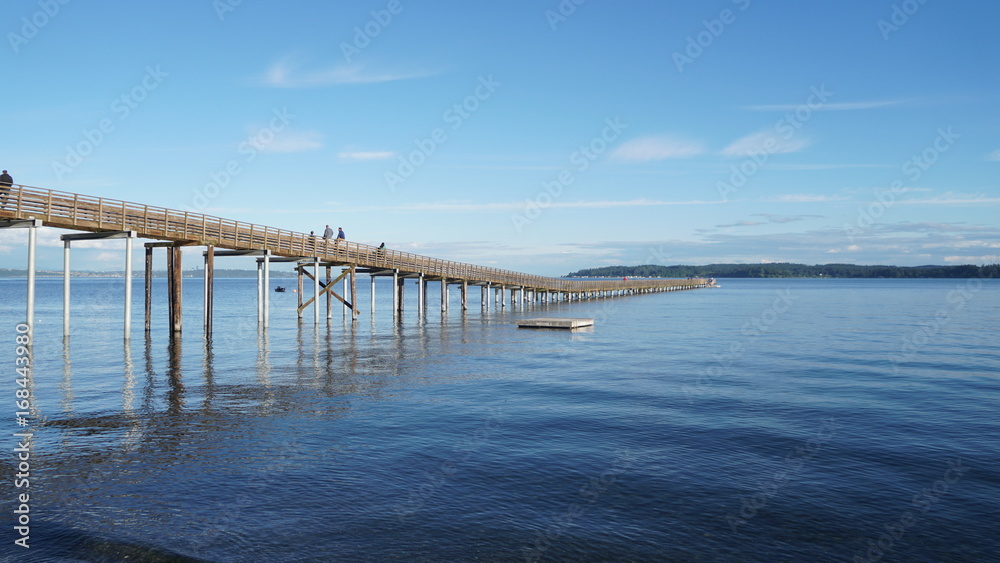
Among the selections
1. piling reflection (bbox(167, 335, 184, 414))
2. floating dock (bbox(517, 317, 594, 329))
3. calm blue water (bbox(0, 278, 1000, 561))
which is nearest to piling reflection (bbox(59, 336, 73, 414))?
calm blue water (bbox(0, 278, 1000, 561))

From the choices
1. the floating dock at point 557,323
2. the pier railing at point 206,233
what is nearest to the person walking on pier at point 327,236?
the pier railing at point 206,233

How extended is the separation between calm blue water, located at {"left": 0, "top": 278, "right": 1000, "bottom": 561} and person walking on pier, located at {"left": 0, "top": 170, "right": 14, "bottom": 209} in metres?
6.39

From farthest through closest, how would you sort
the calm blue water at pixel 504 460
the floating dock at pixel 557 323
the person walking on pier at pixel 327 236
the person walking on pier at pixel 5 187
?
the person walking on pier at pixel 327 236 < the floating dock at pixel 557 323 < the person walking on pier at pixel 5 187 < the calm blue water at pixel 504 460

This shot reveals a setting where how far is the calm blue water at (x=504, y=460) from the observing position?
9125mm

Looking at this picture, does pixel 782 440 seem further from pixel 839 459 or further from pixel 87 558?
pixel 87 558

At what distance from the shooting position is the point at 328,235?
46.0 m

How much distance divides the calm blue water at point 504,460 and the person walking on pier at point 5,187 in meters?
6.39

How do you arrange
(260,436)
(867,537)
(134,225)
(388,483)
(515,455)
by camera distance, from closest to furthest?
(867,537), (388,483), (515,455), (260,436), (134,225)

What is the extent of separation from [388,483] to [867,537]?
7.46 metres

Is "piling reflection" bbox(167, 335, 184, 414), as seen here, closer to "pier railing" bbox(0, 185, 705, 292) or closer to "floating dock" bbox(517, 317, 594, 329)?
"pier railing" bbox(0, 185, 705, 292)

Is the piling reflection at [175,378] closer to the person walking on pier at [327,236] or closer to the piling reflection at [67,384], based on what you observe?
the piling reflection at [67,384]

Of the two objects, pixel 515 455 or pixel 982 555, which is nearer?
pixel 982 555

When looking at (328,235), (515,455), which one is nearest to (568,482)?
(515,455)

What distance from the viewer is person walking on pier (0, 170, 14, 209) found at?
26.5m
